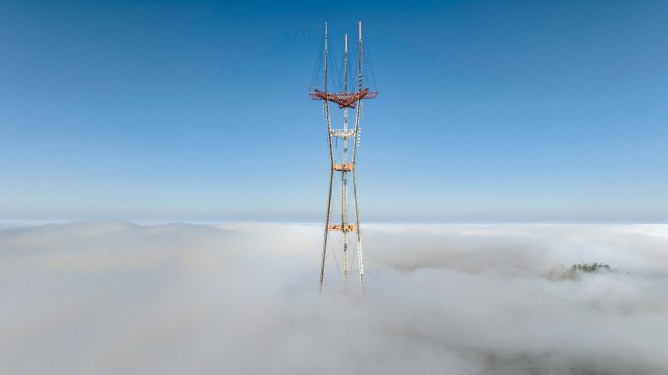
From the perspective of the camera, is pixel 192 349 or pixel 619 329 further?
pixel 619 329

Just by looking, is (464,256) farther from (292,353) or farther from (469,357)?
(292,353)

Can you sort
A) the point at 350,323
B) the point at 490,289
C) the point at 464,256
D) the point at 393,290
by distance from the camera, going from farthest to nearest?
the point at 464,256 → the point at 490,289 → the point at 393,290 → the point at 350,323

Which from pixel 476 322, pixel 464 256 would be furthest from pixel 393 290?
pixel 464 256

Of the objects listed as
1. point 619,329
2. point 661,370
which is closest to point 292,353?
point 661,370

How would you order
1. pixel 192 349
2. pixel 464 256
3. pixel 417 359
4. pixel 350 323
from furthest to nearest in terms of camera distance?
1. pixel 464 256
2. pixel 192 349
3. pixel 350 323
4. pixel 417 359

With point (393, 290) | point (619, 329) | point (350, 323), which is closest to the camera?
point (350, 323)

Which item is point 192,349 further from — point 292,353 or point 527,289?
point 527,289

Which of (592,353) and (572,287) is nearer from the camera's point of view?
(592,353)

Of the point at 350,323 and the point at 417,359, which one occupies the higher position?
the point at 350,323

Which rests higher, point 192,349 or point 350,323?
point 350,323
